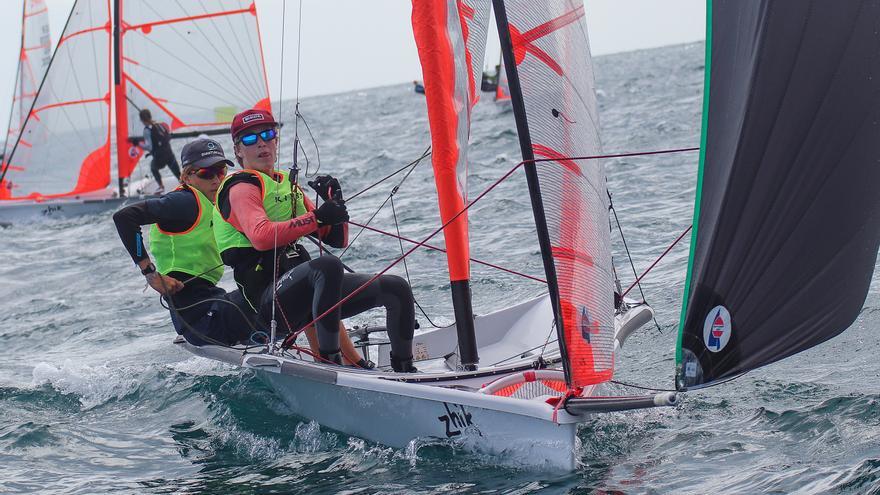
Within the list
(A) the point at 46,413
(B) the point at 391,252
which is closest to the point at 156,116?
(B) the point at 391,252

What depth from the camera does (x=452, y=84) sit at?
13.1 ft

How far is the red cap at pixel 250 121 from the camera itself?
14.5 feet

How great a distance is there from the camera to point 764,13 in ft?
10.2

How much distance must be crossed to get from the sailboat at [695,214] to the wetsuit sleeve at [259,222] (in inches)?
18.2

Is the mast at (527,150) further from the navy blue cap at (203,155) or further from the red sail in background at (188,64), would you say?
the red sail in background at (188,64)

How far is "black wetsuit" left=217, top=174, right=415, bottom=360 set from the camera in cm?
427

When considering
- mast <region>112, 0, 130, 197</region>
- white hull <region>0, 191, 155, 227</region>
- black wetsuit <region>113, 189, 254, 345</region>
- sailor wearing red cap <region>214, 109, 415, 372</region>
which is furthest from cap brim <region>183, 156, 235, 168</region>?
white hull <region>0, 191, 155, 227</region>

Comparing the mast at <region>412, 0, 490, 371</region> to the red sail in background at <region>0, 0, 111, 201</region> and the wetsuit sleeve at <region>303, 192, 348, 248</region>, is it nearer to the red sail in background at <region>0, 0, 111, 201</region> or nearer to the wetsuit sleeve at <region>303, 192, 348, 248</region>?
the wetsuit sleeve at <region>303, 192, 348, 248</region>

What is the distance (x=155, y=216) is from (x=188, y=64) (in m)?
9.13

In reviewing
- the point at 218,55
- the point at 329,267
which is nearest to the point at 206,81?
the point at 218,55

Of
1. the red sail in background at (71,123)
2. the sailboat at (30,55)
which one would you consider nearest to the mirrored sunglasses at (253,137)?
the red sail in background at (71,123)

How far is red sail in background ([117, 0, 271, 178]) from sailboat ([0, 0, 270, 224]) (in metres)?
0.01

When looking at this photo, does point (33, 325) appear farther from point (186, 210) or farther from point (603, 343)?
point (603, 343)

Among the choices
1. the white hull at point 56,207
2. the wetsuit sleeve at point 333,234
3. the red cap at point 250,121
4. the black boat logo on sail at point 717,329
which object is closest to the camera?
the black boat logo on sail at point 717,329
